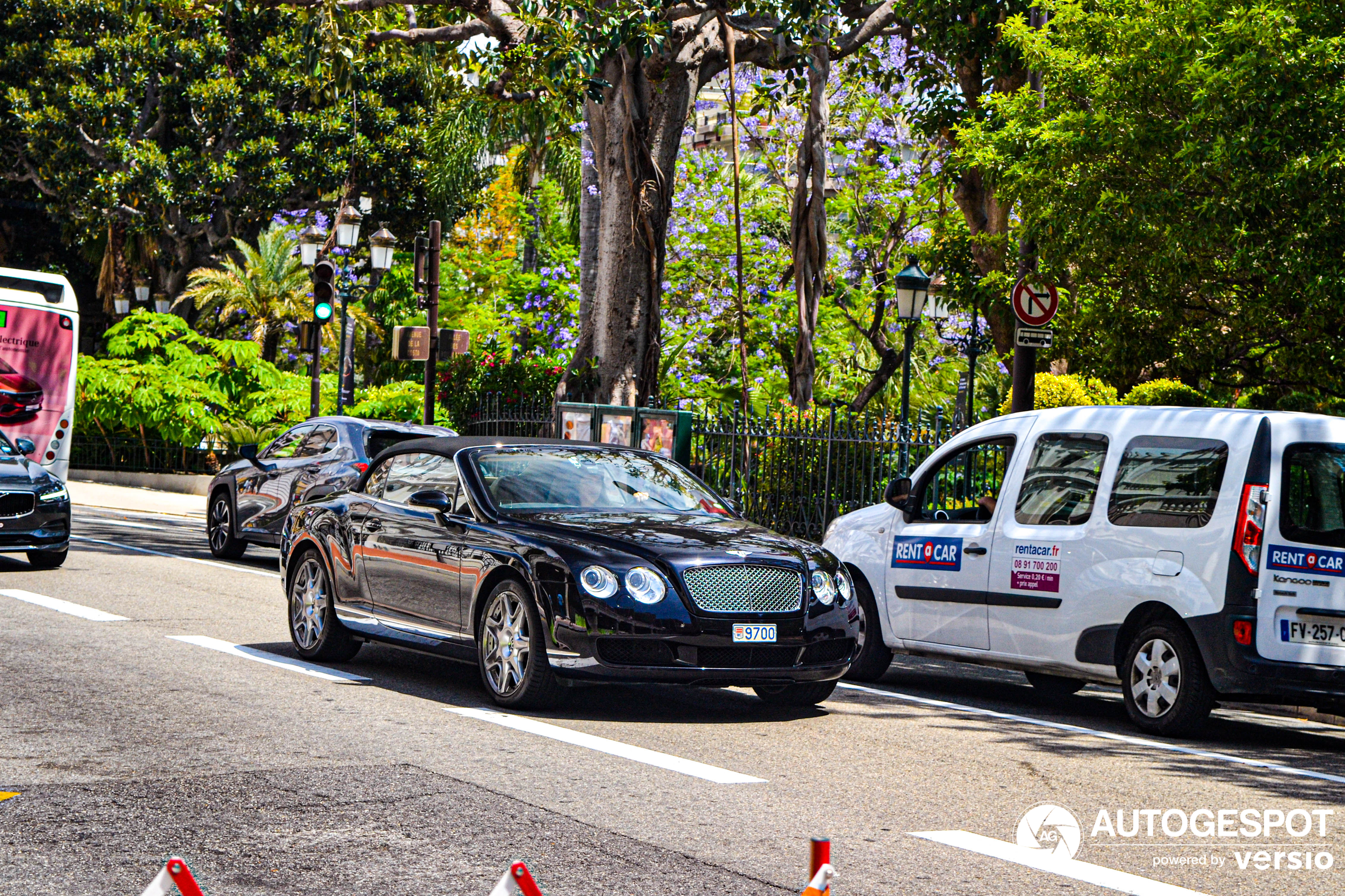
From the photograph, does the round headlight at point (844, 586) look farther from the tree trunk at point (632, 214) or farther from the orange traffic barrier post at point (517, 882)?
the tree trunk at point (632, 214)

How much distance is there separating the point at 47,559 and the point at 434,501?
8120 millimetres

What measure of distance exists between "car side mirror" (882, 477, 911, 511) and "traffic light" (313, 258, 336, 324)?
13800 mm

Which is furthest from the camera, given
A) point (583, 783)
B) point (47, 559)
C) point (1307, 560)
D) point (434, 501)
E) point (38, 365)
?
point (38, 365)

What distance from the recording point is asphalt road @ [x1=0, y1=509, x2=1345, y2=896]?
540cm

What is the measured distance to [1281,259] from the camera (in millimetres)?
13867

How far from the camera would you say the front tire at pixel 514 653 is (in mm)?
8391

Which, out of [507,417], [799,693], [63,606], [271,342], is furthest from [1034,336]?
[271,342]

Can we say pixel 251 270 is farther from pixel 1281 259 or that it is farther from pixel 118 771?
pixel 118 771

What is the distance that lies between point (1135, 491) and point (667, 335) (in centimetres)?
2483

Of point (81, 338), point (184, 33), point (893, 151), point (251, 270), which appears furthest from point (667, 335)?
point (81, 338)

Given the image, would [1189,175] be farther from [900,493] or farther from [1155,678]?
[1155,678]

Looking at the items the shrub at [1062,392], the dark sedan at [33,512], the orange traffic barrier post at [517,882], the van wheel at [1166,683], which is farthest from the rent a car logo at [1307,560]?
the dark sedan at [33,512]

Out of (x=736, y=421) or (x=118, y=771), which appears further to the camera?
(x=736, y=421)

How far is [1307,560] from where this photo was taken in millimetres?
8422
